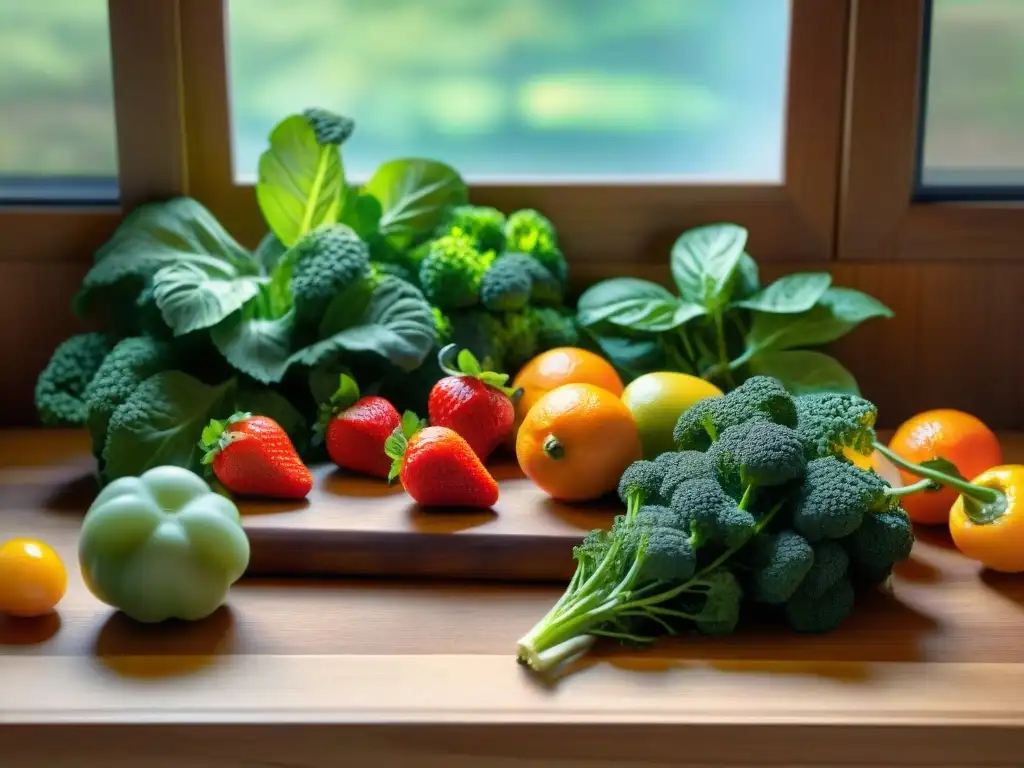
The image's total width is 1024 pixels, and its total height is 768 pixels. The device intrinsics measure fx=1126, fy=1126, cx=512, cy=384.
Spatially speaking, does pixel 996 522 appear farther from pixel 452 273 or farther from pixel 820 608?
pixel 452 273

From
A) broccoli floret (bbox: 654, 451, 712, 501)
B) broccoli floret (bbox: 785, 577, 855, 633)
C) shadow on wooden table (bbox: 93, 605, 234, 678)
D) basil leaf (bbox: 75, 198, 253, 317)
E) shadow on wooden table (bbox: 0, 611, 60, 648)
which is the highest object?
basil leaf (bbox: 75, 198, 253, 317)

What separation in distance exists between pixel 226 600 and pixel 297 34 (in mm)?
634

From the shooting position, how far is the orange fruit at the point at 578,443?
0.92 m

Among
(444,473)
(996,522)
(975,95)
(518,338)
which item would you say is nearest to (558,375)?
(518,338)

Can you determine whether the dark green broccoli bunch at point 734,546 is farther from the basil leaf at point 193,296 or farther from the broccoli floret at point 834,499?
the basil leaf at point 193,296

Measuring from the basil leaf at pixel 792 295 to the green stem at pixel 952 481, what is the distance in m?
0.25

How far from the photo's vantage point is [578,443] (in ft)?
3.00

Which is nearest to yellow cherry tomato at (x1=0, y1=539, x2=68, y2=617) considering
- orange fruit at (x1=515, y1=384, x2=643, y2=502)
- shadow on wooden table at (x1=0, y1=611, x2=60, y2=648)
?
shadow on wooden table at (x1=0, y1=611, x2=60, y2=648)

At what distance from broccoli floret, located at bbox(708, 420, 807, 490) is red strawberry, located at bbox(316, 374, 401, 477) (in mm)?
308

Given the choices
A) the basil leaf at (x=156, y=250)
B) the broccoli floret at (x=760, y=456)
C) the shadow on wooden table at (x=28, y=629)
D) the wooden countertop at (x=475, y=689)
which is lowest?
the wooden countertop at (x=475, y=689)

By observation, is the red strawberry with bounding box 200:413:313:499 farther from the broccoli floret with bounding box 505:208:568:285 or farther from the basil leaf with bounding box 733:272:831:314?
the basil leaf with bounding box 733:272:831:314

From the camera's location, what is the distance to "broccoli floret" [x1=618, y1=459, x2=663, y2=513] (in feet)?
2.77

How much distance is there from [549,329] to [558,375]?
0.29 ft

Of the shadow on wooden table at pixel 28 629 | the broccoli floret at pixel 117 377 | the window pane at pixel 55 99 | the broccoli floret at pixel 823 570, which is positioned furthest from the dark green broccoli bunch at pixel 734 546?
the window pane at pixel 55 99
